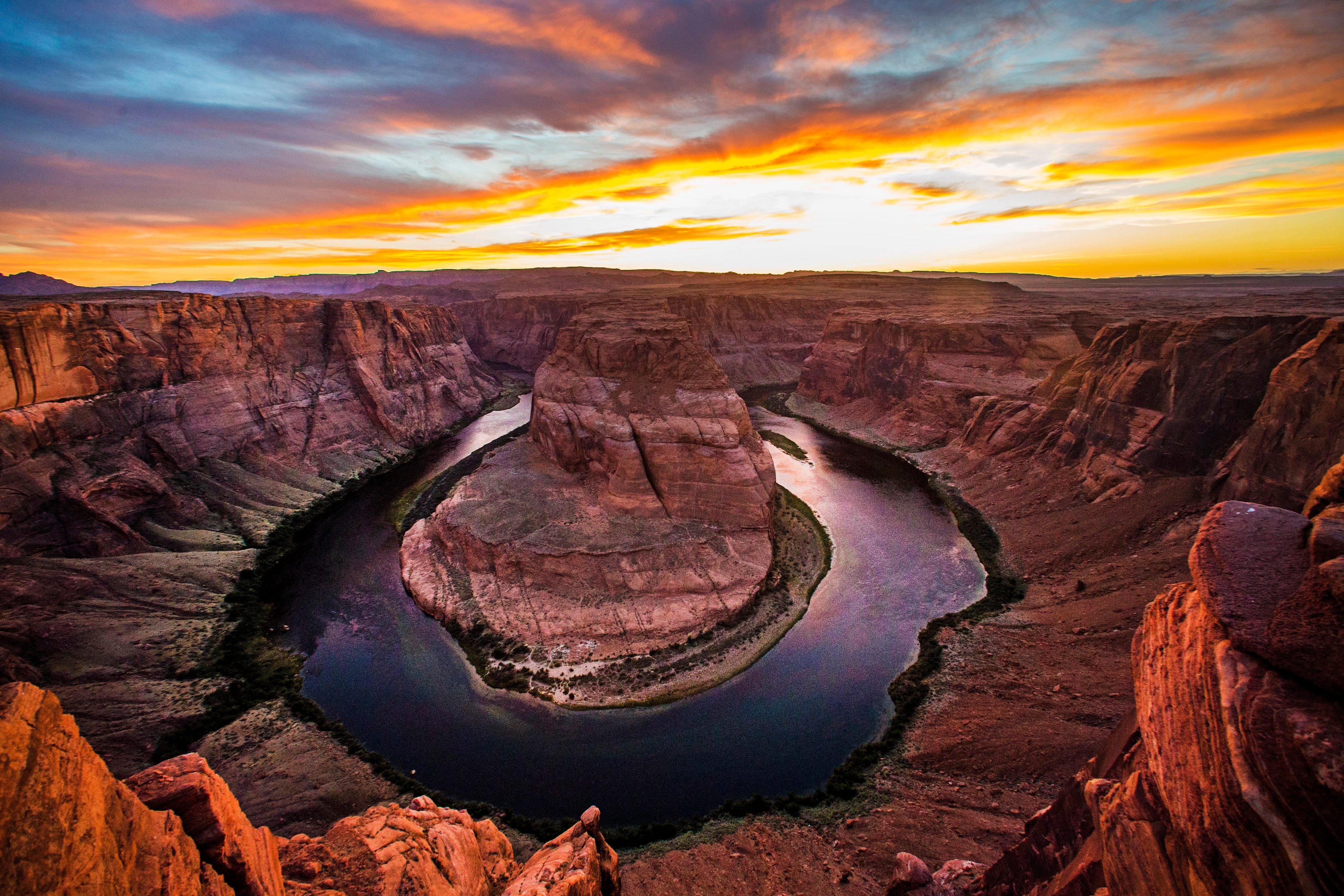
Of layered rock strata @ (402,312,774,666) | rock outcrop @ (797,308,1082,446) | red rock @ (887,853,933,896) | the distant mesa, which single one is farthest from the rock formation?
the distant mesa

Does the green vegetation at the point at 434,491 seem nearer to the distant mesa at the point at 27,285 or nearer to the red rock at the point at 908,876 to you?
the red rock at the point at 908,876

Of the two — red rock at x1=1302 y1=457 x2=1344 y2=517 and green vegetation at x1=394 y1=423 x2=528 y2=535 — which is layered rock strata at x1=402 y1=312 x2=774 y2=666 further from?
red rock at x1=1302 y1=457 x2=1344 y2=517

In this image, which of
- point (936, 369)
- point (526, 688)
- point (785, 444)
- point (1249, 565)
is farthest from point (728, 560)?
point (936, 369)

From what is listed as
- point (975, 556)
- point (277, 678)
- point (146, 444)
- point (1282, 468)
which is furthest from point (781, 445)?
point (146, 444)

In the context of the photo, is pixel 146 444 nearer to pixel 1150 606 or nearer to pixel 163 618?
pixel 163 618

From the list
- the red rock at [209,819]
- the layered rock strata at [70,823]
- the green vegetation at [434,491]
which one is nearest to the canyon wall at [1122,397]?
the red rock at [209,819]

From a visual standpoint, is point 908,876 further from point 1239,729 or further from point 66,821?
point 66,821
